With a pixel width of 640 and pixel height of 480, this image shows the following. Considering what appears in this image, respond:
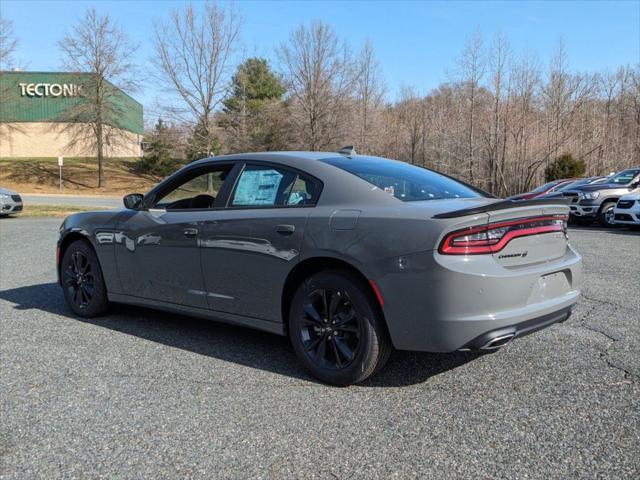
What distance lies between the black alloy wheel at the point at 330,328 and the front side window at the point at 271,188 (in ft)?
2.30

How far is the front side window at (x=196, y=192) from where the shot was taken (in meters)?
4.62

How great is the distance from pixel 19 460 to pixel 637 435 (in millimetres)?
3159

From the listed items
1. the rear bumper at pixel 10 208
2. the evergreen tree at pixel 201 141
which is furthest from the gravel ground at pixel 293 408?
the evergreen tree at pixel 201 141

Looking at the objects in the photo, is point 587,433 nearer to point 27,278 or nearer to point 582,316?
point 582,316

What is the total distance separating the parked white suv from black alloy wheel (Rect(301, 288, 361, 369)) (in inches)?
492

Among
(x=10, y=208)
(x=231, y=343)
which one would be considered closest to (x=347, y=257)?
(x=231, y=343)

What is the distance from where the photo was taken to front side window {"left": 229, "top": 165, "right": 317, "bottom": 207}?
3.97m

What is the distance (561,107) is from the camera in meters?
33.1

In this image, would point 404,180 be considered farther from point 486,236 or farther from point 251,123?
point 251,123

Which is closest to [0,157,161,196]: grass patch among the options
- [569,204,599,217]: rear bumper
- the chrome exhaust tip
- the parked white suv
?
[569,204,599,217]: rear bumper

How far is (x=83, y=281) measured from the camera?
5.49 metres

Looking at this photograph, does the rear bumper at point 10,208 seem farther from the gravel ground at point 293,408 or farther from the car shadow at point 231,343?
the gravel ground at point 293,408

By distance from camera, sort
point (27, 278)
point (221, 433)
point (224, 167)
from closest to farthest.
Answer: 1. point (221, 433)
2. point (224, 167)
3. point (27, 278)

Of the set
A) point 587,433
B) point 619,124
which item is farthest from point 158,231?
point 619,124
